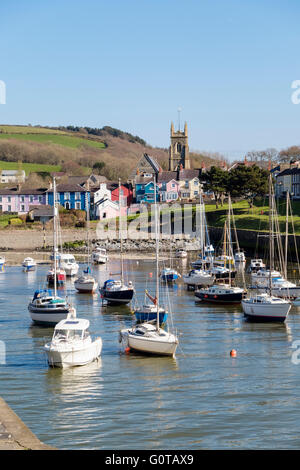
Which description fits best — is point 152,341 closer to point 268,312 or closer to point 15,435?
point 268,312

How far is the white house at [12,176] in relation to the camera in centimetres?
16068

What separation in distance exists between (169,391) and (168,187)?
100834 millimetres

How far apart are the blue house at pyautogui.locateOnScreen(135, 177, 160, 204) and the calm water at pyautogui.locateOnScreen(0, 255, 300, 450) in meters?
85.8

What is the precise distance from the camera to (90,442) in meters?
20.4

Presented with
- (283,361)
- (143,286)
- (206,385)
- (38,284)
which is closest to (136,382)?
(206,385)

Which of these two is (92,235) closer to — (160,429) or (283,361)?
(283,361)

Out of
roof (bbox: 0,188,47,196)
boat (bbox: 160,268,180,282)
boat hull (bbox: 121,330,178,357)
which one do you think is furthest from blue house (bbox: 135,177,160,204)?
boat hull (bbox: 121,330,178,357)

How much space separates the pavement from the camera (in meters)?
18.3

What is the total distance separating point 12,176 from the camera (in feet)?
548

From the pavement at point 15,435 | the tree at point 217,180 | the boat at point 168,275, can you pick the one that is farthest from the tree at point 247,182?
the pavement at point 15,435

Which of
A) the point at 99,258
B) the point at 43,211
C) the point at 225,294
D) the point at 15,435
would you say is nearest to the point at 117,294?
the point at 225,294

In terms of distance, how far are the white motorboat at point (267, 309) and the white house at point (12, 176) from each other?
123 m

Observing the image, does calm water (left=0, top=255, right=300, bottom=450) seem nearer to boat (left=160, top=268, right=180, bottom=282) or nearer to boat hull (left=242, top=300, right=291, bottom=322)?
boat hull (left=242, top=300, right=291, bottom=322)

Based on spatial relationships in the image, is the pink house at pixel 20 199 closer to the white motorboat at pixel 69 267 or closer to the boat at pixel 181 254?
the boat at pixel 181 254
